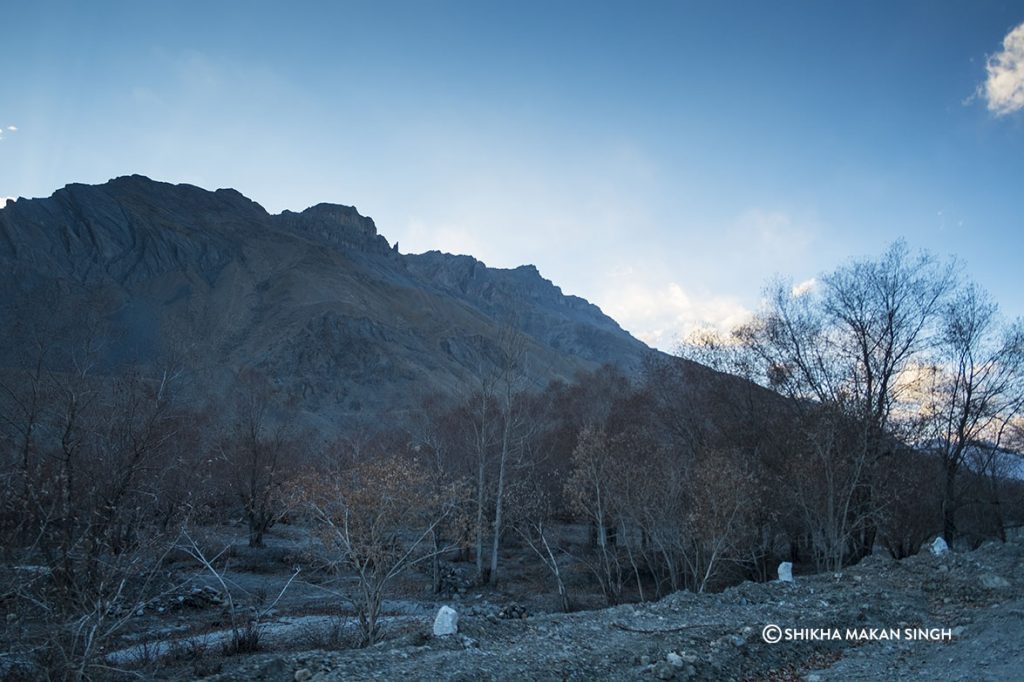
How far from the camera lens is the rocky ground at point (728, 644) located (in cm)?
883

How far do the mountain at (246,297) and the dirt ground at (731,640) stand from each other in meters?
66.6

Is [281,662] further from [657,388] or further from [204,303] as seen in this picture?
[204,303]

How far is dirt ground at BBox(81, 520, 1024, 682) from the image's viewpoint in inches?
350

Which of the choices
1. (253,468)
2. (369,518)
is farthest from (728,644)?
(253,468)

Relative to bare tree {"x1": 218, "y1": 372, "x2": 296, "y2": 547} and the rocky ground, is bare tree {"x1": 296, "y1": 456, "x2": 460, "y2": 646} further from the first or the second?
bare tree {"x1": 218, "y1": 372, "x2": 296, "y2": 547}

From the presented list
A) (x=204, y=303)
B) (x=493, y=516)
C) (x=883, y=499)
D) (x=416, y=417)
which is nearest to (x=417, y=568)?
(x=493, y=516)

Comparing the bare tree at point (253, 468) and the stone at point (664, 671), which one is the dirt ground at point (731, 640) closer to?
the stone at point (664, 671)

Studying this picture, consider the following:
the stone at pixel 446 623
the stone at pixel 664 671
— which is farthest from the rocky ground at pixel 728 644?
the stone at pixel 446 623

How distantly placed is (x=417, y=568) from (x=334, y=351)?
256 feet

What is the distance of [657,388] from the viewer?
1083 inches

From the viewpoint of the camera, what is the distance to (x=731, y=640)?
10.1 meters

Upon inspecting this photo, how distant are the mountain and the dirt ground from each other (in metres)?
66.6

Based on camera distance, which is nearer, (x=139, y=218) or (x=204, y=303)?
(x=204, y=303)

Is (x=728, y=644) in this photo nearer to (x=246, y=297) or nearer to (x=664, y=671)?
(x=664, y=671)
